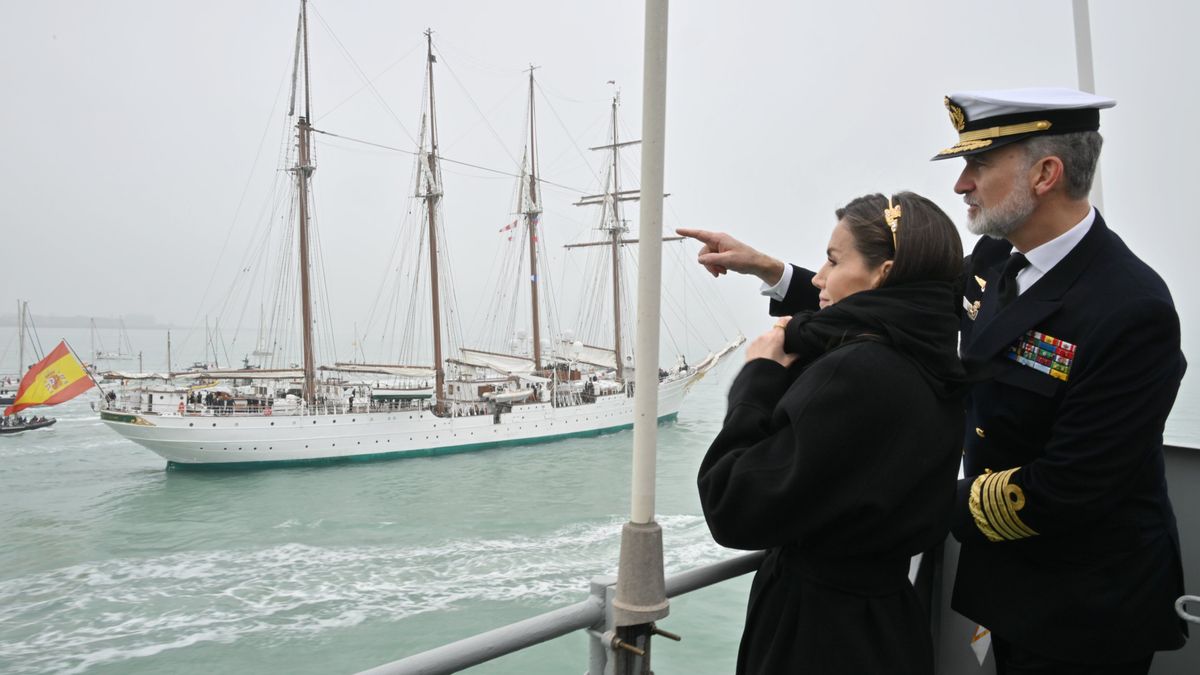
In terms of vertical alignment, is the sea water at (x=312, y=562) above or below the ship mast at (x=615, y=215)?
below

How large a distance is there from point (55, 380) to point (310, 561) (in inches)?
1034

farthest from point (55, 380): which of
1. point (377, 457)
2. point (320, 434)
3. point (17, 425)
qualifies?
point (377, 457)

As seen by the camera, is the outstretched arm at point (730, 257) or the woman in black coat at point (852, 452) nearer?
the woman in black coat at point (852, 452)

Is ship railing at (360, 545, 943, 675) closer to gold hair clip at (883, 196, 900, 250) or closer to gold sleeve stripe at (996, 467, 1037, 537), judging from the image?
gold sleeve stripe at (996, 467, 1037, 537)

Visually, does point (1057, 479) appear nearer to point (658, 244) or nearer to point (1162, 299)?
point (1162, 299)

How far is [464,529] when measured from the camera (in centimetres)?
2109

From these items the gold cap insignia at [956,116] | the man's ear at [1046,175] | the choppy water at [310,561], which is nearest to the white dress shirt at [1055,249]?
the man's ear at [1046,175]

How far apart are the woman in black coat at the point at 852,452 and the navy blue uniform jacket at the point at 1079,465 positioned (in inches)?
10.9

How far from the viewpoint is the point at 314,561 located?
59.4 feet

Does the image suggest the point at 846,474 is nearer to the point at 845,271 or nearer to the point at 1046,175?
the point at 845,271

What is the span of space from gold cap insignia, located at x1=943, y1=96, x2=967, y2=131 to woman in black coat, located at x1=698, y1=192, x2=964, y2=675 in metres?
0.41

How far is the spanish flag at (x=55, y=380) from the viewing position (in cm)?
3416

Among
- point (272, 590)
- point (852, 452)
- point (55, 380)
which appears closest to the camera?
point (852, 452)

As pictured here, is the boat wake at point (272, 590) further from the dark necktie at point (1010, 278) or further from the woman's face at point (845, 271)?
the woman's face at point (845, 271)
